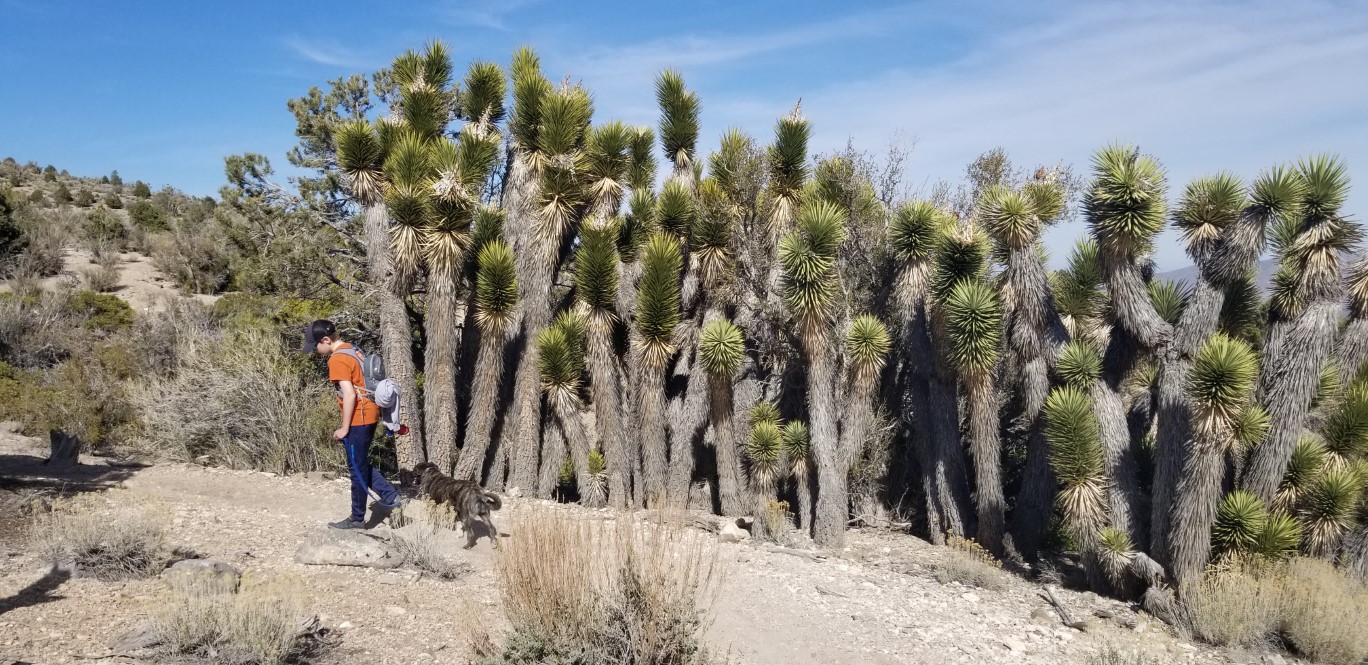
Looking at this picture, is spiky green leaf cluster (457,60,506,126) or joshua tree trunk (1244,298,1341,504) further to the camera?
spiky green leaf cluster (457,60,506,126)

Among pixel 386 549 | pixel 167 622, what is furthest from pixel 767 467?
pixel 167 622

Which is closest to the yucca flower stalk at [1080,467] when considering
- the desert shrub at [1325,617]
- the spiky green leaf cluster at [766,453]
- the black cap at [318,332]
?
the desert shrub at [1325,617]

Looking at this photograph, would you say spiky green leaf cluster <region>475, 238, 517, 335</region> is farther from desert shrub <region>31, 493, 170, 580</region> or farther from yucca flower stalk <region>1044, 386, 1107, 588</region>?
yucca flower stalk <region>1044, 386, 1107, 588</region>

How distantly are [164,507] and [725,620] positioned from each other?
16.5 ft

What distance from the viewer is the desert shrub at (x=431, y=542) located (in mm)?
6926

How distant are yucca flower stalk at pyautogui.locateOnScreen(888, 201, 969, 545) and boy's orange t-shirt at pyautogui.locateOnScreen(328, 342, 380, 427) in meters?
7.12

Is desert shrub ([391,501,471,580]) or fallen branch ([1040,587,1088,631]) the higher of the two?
desert shrub ([391,501,471,580])

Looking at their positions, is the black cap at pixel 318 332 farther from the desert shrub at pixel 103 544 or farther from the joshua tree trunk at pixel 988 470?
the joshua tree trunk at pixel 988 470

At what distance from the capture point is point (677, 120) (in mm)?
12805

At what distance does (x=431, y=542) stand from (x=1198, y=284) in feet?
27.9

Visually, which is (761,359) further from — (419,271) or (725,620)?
(725,620)

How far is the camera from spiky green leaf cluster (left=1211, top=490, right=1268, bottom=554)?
866 centimetres

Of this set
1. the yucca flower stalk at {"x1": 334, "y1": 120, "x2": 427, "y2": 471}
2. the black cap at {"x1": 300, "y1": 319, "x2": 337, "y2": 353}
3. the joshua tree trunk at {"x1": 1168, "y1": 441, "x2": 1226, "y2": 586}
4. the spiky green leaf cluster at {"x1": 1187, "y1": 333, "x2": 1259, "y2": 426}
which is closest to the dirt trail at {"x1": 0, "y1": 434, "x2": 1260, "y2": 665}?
the joshua tree trunk at {"x1": 1168, "y1": 441, "x2": 1226, "y2": 586}

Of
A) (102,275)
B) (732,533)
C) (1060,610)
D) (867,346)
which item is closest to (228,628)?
(732,533)
